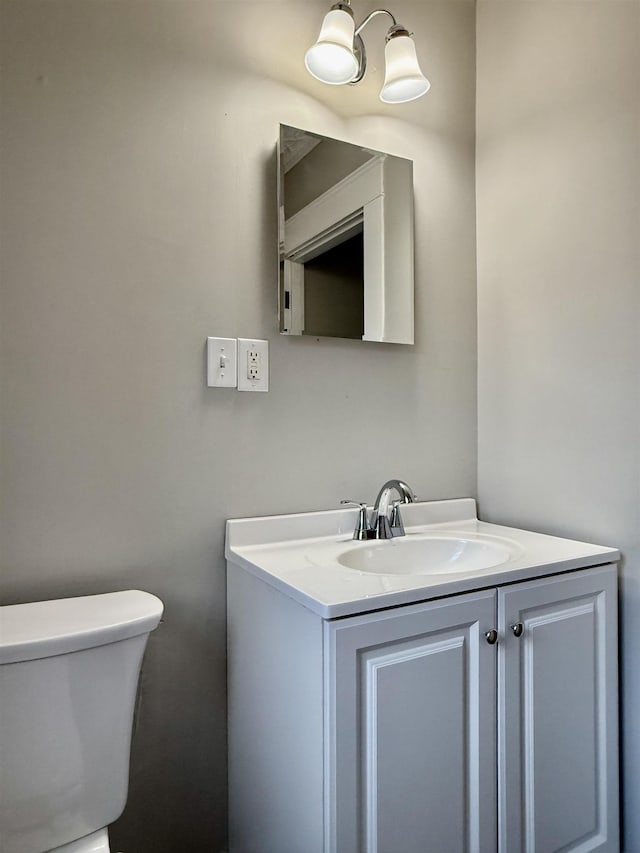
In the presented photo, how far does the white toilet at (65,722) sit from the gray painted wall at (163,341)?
21cm

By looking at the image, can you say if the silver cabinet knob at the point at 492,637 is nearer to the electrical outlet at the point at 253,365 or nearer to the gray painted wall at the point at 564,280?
the gray painted wall at the point at 564,280

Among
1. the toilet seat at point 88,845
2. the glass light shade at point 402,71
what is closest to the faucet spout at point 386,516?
the toilet seat at point 88,845

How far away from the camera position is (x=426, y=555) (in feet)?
4.40

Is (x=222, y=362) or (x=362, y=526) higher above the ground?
(x=222, y=362)

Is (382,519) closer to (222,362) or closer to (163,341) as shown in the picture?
(222,362)

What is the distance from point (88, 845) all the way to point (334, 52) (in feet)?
5.43

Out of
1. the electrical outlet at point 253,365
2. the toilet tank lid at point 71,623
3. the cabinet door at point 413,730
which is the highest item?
the electrical outlet at point 253,365

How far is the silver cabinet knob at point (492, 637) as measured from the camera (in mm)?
1008

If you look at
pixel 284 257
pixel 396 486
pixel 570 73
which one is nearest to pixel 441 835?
pixel 396 486

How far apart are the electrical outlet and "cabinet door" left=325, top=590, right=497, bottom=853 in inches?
24.1

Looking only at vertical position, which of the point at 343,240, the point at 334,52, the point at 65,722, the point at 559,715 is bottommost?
the point at 559,715

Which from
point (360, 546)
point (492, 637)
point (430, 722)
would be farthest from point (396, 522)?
point (430, 722)

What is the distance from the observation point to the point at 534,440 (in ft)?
4.83

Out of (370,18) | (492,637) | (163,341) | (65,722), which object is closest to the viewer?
(65,722)
